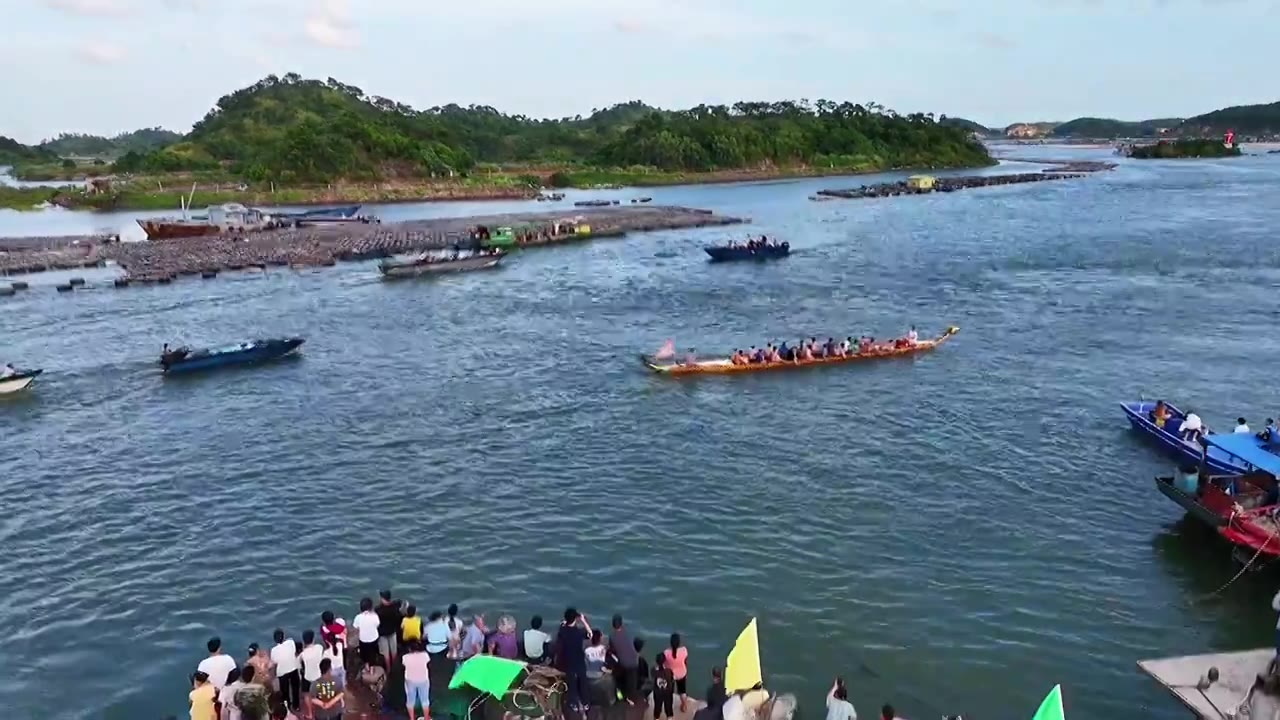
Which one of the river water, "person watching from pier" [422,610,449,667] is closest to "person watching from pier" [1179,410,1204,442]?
the river water

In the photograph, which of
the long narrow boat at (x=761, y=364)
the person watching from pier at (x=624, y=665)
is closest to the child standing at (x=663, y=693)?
the person watching from pier at (x=624, y=665)

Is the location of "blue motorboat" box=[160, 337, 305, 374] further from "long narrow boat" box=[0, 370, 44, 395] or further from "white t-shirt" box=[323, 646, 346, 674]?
"white t-shirt" box=[323, 646, 346, 674]

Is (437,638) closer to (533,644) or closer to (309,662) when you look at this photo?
(533,644)

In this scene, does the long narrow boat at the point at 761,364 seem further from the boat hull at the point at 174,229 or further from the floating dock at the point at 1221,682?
the boat hull at the point at 174,229

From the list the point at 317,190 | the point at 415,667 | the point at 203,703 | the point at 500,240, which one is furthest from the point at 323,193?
the point at 415,667

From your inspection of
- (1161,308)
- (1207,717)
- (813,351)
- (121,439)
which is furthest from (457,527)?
(1161,308)

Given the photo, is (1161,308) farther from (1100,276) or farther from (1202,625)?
(1202,625)
